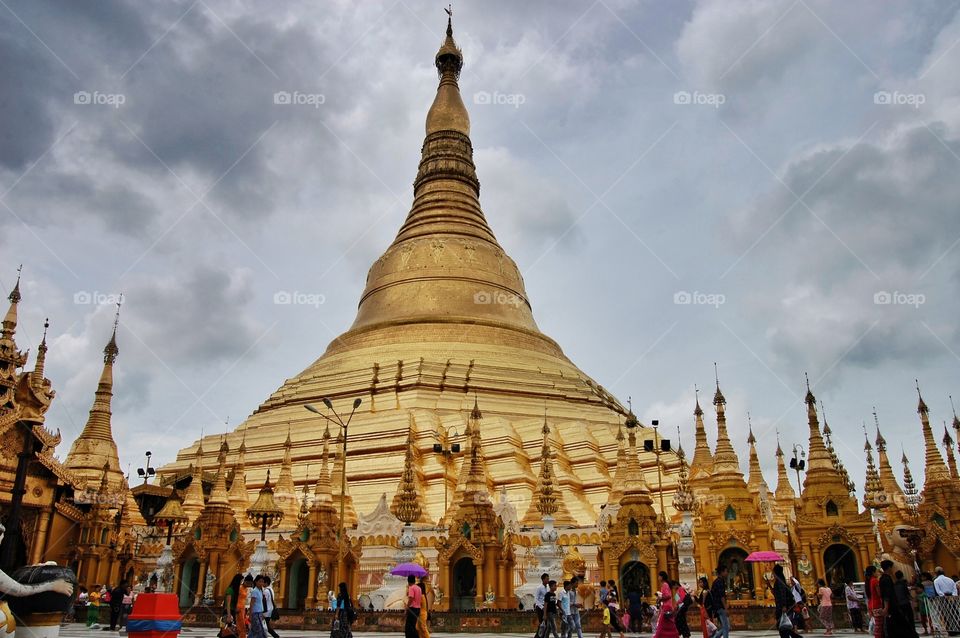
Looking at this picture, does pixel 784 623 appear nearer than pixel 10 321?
Yes

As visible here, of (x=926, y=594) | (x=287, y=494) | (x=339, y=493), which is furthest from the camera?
(x=287, y=494)

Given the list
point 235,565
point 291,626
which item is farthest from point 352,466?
point 291,626

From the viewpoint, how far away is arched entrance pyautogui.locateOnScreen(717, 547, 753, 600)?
2316cm

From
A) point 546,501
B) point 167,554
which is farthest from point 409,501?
point 167,554

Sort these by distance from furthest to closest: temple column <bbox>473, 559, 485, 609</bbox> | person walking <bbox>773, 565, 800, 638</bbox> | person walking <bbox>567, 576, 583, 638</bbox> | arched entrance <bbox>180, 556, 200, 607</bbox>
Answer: arched entrance <bbox>180, 556, 200, 607</bbox>
temple column <bbox>473, 559, 485, 609</bbox>
person walking <bbox>567, 576, 583, 638</bbox>
person walking <bbox>773, 565, 800, 638</bbox>

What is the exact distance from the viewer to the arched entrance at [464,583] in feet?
72.4

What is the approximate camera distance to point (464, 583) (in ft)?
74.1

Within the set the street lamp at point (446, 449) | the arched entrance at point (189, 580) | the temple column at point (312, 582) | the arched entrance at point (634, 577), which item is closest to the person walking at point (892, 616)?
the arched entrance at point (634, 577)

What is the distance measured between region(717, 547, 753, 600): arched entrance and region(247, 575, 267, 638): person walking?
16.5 meters

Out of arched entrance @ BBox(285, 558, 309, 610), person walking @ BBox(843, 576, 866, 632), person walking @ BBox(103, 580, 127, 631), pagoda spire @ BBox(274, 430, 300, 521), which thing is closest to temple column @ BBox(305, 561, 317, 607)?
arched entrance @ BBox(285, 558, 309, 610)

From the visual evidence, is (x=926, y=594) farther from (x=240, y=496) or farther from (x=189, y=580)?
(x=240, y=496)

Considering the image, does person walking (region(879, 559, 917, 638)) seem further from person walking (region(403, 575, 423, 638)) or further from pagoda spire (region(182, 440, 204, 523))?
pagoda spire (region(182, 440, 204, 523))

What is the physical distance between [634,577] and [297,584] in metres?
9.97

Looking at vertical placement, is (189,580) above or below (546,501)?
below
